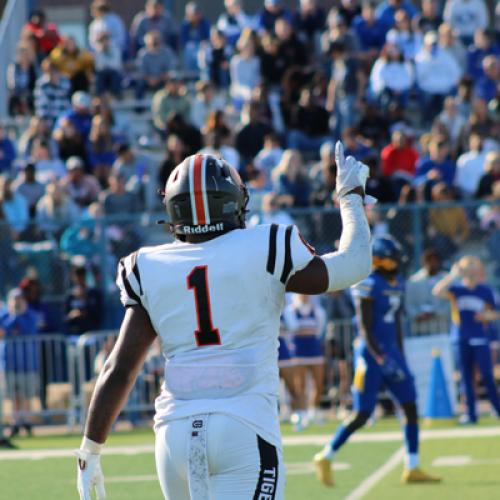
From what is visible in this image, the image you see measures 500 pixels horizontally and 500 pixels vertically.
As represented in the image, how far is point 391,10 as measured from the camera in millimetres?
19219

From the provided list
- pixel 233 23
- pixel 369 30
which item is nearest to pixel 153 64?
pixel 233 23

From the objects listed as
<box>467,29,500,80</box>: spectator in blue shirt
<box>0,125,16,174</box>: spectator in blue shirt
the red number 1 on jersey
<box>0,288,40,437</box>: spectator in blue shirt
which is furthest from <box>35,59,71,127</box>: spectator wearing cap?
the red number 1 on jersey

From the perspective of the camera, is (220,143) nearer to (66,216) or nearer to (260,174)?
(260,174)

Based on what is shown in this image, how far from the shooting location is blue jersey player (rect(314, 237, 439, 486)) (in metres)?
9.85

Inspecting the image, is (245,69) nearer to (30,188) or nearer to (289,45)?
(289,45)

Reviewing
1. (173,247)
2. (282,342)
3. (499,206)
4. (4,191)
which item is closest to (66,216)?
(4,191)

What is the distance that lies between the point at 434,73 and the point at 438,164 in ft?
6.97

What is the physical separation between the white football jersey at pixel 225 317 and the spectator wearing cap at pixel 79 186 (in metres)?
12.4

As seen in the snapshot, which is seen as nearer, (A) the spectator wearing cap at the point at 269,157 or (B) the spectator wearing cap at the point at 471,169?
(B) the spectator wearing cap at the point at 471,169

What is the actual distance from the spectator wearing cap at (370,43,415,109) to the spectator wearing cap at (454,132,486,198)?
5.77ft

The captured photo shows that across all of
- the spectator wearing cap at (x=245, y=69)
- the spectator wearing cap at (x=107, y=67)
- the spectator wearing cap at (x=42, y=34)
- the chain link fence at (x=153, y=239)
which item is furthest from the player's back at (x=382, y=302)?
the spectator wearing cap at (x=42, y=34)

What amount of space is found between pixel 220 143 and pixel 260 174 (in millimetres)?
1007

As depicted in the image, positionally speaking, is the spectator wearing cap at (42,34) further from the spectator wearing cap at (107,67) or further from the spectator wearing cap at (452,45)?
the spectator wearing cap at (452,45)

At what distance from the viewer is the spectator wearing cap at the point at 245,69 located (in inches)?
726
